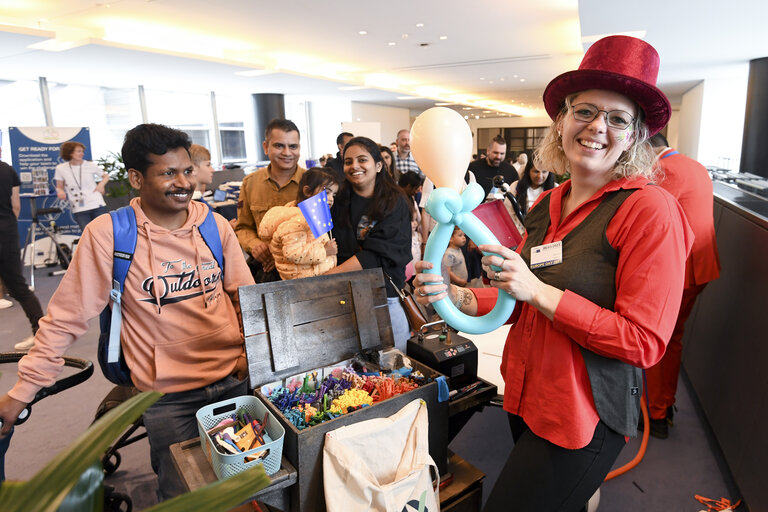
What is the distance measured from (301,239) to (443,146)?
4.07 feet

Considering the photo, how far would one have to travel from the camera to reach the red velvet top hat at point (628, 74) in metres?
1.00

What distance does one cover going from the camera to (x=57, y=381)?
4.68 ft

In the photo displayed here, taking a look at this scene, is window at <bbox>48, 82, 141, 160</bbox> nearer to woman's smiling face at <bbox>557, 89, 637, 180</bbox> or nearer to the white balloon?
the white balloon

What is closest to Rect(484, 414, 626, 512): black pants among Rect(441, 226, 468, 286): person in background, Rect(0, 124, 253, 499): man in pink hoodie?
Rect(0, 124, 253, 499): man in pink hoodie

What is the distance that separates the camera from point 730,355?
2422 mm

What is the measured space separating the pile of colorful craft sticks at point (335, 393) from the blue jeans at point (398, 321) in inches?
29.3

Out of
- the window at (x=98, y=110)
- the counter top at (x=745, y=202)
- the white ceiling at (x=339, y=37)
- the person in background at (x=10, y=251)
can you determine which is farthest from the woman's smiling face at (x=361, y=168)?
the window at (x=98, y=110)

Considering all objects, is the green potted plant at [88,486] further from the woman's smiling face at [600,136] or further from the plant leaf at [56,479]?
the woman's smiling face at [600,136]

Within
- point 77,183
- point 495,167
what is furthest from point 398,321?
point 77,183

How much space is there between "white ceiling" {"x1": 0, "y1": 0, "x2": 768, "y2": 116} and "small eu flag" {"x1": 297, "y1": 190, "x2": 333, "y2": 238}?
4.40 metres

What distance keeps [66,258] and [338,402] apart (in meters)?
6.16

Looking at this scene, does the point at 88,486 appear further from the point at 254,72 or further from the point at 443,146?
the point at 254,72

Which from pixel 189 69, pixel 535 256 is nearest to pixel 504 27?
pixel 189 69

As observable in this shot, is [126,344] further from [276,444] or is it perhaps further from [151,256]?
[276,444]
